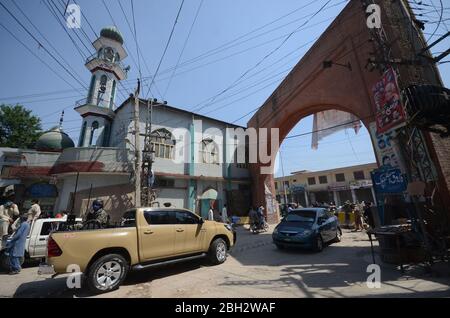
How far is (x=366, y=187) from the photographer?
3281 centimetres

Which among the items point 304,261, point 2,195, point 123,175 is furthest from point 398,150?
point 2,195

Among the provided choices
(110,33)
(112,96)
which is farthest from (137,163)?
(110,33)

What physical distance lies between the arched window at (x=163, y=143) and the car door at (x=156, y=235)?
533 inches

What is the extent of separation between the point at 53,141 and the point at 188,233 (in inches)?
803

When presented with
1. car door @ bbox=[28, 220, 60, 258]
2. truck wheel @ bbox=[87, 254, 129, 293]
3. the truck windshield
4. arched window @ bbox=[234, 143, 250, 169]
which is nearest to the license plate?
truck wheel @ bbox=[87, 254, 129, 293]

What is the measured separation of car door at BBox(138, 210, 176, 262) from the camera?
18.6 feet

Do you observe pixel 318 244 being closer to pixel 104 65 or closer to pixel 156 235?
pixel 156 235

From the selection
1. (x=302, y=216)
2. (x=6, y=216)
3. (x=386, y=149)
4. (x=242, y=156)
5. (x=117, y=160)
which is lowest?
(x=302, y=216)

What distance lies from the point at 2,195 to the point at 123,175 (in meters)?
8.30

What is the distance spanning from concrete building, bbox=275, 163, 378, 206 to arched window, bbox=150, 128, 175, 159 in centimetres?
1673

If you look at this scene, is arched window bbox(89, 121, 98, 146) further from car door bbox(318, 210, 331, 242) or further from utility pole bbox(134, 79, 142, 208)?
car door bbox(318, 210, 331, 242)

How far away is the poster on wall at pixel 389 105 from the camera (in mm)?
6816

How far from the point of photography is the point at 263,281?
5.57 meters
